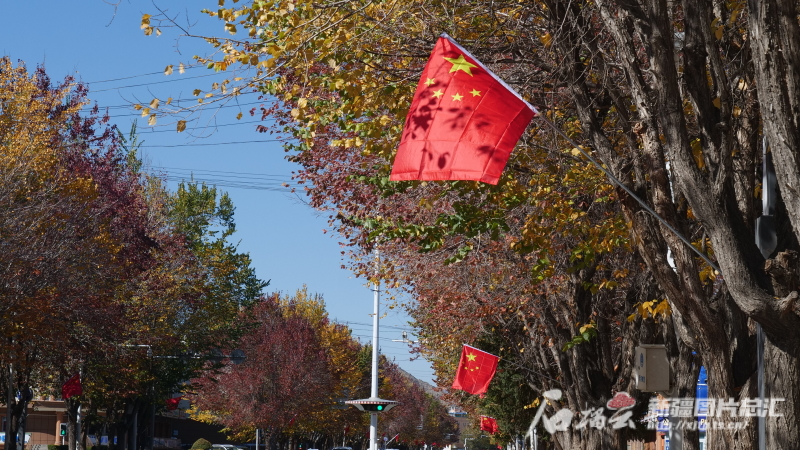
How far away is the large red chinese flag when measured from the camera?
7.65 metres

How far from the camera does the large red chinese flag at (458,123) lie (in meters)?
7.65

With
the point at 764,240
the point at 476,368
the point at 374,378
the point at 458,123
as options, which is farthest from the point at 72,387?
the point at 764,240

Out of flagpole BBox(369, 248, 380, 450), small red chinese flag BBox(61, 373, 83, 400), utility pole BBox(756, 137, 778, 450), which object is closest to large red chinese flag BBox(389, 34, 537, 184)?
utility pole BBox(756, 137, 778, 450)

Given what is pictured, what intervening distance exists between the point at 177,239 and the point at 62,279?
804 inches

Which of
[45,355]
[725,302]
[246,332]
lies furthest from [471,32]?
[246,332]

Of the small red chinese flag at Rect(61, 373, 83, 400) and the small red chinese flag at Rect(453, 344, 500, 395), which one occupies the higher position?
the small red chinese flag at Rect(453, 344, 500, 395)

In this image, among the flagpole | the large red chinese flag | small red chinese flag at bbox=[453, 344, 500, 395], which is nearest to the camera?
the large red chinese flag

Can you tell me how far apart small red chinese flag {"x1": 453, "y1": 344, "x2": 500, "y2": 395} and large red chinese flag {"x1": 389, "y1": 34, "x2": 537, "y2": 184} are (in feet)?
58.8

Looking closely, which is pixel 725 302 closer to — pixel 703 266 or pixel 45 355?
pixel 703 266

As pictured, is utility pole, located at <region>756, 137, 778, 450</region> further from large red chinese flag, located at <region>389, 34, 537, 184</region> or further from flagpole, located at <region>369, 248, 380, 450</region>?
flagpole, located at <region>369, 248, 380, 450</region>

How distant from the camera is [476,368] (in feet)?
83.5

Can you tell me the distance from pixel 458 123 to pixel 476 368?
725 inches

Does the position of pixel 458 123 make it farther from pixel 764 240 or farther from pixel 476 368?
pixel 476 368

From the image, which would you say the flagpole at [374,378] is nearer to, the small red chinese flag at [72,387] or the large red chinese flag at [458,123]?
the small red chinese flag at [72,387]
